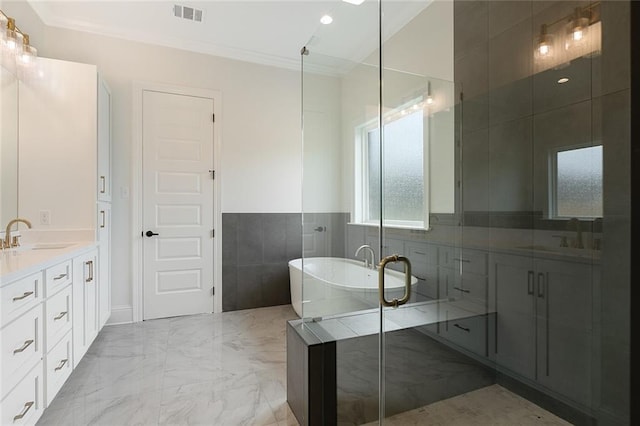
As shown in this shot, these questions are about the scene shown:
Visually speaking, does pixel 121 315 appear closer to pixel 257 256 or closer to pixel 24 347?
pixel 257 256

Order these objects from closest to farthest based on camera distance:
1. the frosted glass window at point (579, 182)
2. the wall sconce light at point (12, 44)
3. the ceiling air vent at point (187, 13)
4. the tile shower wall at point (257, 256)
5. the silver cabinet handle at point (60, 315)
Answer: the frosted glass window at point (579, 182) < the silver cabinet handle at point (60, 315) < the wall sconce light at point (12, 44) < the ceiling air vent at point (187, 13) < the tile shower wall at point (257, 256)

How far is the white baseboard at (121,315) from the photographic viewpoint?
A: 3232mm

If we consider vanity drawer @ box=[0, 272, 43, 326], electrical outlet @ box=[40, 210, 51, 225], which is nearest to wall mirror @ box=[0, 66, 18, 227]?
electrical outlet @ box=[40, 210, 51, 225]

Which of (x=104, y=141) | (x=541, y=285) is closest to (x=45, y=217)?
(x=104, y=141)

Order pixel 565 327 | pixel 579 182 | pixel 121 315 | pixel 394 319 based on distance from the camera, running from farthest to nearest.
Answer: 1. pixel 121 315
2. pixel 394 319
3. pixel 565 327
4. pixel 579 182

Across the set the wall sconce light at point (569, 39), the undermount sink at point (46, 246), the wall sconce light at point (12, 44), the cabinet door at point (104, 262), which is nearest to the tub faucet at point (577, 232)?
the wall sconce light at point (569, 39)

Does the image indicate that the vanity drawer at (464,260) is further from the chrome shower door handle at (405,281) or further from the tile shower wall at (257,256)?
the tile shower wall at (257,256)

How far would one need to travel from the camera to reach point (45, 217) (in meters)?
2.59

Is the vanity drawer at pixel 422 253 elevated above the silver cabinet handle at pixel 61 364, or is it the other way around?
the vanity drawer at pixel 422 253

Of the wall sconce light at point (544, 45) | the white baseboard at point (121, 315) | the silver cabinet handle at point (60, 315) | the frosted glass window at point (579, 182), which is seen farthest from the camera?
the white baseboard at point (121, 315)

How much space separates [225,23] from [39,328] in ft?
9.65

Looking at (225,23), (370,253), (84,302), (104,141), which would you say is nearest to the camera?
(370,253)

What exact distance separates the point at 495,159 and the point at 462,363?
101 centimetres

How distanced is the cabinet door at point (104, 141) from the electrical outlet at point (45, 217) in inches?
14.8
